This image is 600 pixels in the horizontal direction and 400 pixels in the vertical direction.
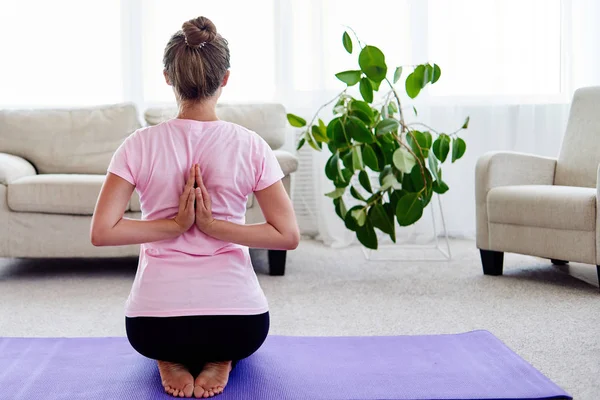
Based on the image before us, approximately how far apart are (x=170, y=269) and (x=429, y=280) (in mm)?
1884

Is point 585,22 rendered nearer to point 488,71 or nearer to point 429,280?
point 488,71

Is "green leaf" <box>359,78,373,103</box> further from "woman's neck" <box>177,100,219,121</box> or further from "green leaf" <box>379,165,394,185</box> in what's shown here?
"woman's neck" <box>177,100,219,121</box>

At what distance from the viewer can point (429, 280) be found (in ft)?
11.0

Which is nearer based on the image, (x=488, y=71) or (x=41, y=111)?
(x=41, y=111)

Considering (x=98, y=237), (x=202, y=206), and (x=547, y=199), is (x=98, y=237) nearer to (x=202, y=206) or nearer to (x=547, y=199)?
(x=202, y=206)

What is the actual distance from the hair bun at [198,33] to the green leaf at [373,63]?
67.4 inches

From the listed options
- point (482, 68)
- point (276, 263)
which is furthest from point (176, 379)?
A: point (482, 68)

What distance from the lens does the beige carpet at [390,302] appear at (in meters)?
2.35

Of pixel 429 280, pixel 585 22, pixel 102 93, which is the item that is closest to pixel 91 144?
pixel 102 93

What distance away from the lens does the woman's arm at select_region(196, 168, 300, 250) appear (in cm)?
165

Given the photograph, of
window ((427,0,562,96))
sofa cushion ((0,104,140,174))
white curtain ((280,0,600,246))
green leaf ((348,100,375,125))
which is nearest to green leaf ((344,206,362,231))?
green leaf ((348,100,375,125))

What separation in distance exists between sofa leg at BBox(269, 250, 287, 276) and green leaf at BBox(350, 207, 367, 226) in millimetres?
363

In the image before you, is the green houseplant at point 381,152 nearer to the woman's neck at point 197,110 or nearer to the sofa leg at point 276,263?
the sofa leg at point 276,263

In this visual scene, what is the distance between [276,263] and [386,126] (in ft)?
2.63
